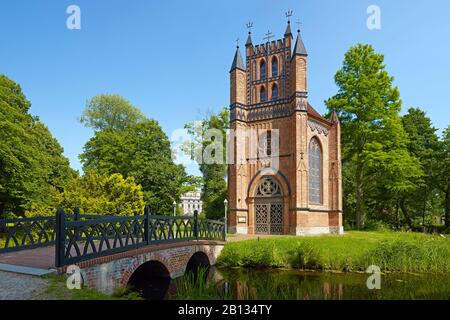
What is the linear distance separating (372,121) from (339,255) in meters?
16.3

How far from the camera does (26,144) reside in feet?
71.8

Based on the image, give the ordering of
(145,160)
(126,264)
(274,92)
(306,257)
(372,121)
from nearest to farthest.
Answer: (126,264)
(306,257)
(274,92)
(372,121)
(145,160)

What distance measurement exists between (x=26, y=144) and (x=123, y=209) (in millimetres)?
8346

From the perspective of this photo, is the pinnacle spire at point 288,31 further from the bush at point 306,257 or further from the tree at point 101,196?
the bush at point 306,257

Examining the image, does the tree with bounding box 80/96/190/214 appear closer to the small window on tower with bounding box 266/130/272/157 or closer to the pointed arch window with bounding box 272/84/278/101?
the small window on tower with bounding box 266/130/272/157

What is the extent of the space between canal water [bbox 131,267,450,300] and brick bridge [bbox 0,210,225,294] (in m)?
Result: 1.05

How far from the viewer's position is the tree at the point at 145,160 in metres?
28.3

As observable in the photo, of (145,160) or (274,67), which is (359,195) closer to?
(274,67)

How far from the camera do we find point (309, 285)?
1145 cm

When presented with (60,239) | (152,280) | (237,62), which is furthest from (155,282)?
(237,62)

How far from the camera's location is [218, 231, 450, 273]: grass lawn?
1330cm

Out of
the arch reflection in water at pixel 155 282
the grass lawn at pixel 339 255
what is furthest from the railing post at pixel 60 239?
the grass lawn at pixel 339 255

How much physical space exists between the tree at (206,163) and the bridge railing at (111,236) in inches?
564

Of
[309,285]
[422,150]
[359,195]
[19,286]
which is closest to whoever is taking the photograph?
[19,286]
